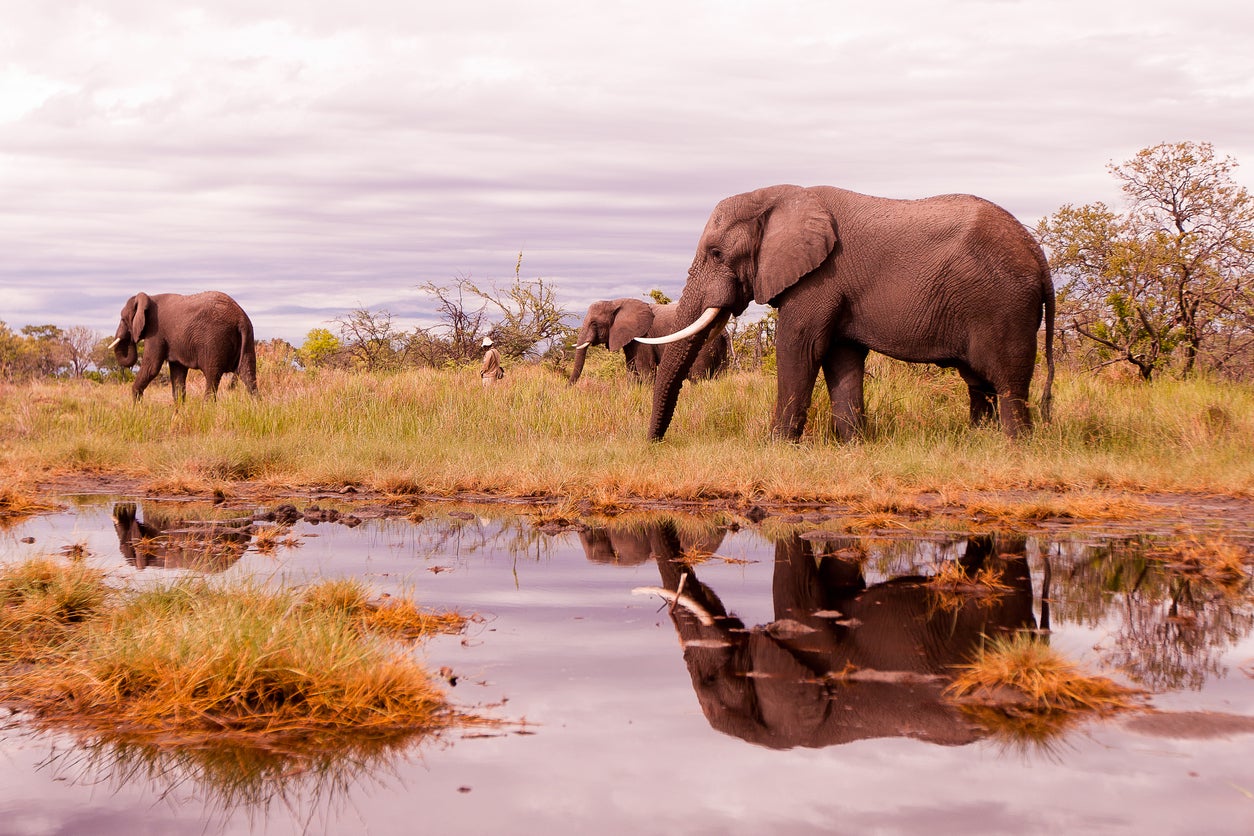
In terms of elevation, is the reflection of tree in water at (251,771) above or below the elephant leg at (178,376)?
below

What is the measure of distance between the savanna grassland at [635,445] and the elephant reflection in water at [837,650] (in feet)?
10.1

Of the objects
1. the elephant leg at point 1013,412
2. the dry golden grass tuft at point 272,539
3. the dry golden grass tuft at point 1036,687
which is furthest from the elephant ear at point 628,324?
the dry golden grass tuft at point 1036,687

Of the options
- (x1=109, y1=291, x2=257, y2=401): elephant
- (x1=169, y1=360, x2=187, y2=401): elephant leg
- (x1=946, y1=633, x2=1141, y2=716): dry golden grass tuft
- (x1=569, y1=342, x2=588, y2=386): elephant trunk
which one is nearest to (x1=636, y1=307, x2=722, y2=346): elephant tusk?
(x1=946, y1=633, x2=1141, y2=716): dry golden grass tuft

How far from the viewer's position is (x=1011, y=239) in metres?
11.3

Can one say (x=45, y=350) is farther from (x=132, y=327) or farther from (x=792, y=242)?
(x=792, y=242)

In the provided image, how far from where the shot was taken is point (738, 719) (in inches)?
160

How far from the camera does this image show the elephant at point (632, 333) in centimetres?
2447

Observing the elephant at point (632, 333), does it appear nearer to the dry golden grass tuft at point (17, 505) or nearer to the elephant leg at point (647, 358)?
the elephant leg at point (647, 358)

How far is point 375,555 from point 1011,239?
7114 millimetres

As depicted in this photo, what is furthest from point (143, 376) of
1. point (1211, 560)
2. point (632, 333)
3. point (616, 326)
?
point (1211, 560)

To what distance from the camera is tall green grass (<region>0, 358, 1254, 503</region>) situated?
33.1ft

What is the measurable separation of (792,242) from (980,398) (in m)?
2.71

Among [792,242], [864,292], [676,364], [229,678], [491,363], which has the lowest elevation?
[229,678]

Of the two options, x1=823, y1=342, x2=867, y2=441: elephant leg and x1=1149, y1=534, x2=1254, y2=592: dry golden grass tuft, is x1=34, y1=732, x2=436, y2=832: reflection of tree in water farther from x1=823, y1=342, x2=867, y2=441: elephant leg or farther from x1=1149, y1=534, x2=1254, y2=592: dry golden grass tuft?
x1=823, y1=342, x2=867, y2=441: elephant leg
